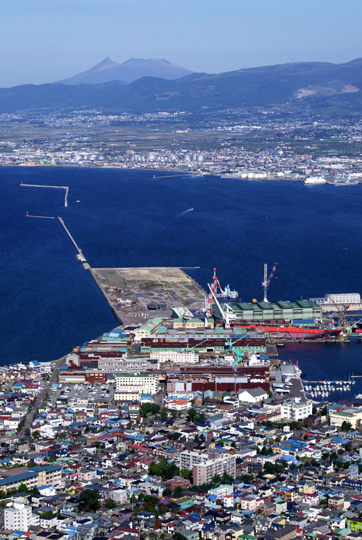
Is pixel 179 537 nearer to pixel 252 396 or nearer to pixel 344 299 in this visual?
pixel 252 396

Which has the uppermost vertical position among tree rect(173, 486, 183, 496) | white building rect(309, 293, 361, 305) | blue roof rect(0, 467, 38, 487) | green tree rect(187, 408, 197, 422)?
white building rect(309, 293, 361, 305)

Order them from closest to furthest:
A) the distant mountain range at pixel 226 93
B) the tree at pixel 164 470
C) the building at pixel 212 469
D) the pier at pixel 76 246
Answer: the building at pixel 212 469, the tree at pixel 164 470, the pier at pixel 76 246, the distant mountain range at pixel 226 93

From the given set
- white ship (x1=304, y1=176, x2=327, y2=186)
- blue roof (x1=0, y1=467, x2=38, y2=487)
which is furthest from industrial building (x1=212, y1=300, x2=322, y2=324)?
white ship (x1=304, y1=176, x2=327, y2=186)

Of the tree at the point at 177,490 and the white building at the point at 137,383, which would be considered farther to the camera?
the white building at the point at 137,383

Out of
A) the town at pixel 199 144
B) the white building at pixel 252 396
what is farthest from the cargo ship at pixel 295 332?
the town at pixel 199 144

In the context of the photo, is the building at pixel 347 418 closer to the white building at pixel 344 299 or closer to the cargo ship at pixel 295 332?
the cargo ship at pixel 295 332

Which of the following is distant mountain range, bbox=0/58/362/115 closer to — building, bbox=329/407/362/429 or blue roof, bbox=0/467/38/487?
building, bbox=329/407/362/429
